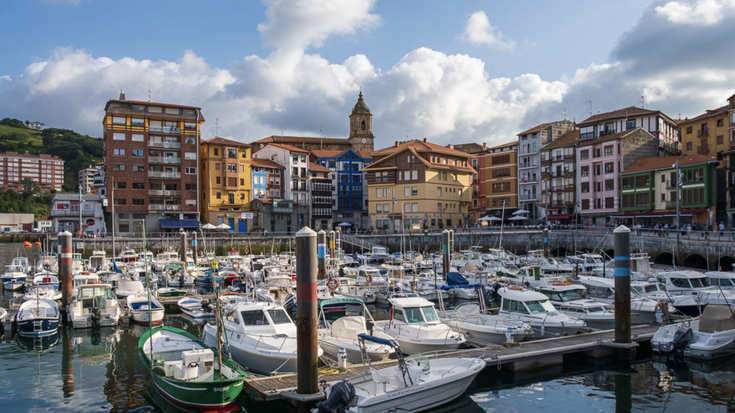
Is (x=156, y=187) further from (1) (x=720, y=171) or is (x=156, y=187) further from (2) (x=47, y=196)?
(2) (x=47, y=196)

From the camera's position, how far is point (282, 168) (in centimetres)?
10419

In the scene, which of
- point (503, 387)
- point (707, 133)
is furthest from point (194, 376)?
point (707, 133)

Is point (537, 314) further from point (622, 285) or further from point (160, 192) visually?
point (160, 192)

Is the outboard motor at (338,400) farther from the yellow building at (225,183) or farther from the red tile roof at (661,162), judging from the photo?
the yellow building at (225,183)

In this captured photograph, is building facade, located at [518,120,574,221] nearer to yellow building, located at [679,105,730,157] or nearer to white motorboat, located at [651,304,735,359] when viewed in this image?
yellow building, located at [679,105,730,157]

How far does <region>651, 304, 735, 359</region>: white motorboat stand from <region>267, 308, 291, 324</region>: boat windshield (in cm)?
1579

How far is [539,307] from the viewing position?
2744 cm

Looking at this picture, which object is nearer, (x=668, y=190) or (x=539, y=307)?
(x=539, y=307)

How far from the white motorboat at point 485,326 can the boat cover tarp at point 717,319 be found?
733 centimetres

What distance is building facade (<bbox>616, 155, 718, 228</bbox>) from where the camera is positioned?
6831 cm

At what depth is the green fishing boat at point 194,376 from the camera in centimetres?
1691

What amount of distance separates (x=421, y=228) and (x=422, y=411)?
77.7 meters

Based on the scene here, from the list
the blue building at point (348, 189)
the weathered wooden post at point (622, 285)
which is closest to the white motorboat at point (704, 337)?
the weathered wooden post at point (622, 285)

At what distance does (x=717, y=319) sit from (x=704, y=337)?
3.53 ft
